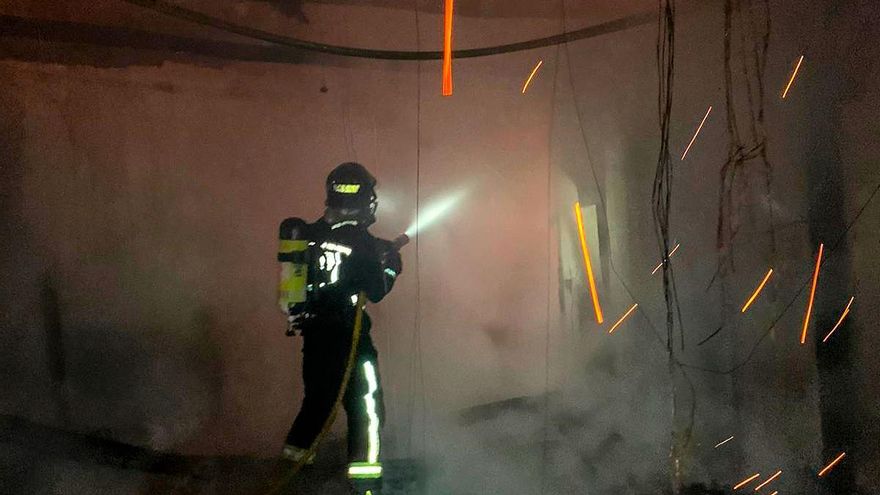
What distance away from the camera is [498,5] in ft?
7.66

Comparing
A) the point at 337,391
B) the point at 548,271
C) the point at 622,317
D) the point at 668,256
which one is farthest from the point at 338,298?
the point at 668,256

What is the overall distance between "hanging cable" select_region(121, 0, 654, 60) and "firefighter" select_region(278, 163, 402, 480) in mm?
439

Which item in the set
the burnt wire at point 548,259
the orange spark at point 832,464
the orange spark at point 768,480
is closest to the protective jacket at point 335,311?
the burnt wire at point 548,259

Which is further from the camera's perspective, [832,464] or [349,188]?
[832,464]

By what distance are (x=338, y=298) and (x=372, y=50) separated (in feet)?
3.09

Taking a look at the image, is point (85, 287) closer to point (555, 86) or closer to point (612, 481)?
point (555, 86)

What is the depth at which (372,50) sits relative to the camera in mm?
2287

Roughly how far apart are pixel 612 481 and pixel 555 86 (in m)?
1.54

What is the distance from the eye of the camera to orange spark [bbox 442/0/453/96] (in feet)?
7.54

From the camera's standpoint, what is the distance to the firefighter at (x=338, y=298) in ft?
7.23

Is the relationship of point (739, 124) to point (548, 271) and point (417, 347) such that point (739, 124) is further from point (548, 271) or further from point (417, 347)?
point (417, 347)

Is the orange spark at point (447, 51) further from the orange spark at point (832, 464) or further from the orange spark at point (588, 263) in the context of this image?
the orange spark at point (832, 464)

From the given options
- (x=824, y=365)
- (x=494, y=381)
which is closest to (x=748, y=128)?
(x=824, y=365)

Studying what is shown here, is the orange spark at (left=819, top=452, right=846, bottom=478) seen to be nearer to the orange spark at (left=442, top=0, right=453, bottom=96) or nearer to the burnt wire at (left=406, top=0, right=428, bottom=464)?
the burnt wire at (left=406, top=0, right=428, bottom=464)
